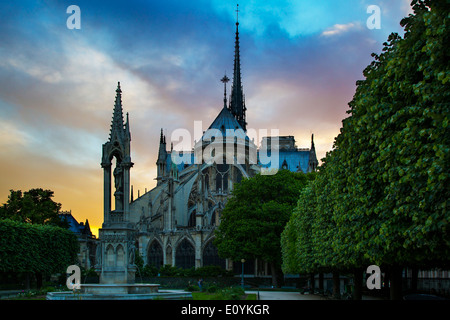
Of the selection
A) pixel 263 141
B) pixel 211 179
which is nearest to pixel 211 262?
pixel 211 179

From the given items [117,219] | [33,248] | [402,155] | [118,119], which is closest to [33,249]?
[33,248]

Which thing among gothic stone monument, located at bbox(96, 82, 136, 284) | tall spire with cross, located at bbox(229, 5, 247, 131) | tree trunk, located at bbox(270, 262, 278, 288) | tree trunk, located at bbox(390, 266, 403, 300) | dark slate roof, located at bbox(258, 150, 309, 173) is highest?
tall spire with cross, located at bbox(229, 5, 247, 131)

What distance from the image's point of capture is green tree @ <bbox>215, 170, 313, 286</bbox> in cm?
6259

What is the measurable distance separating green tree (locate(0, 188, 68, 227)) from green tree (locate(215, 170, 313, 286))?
67.4ft

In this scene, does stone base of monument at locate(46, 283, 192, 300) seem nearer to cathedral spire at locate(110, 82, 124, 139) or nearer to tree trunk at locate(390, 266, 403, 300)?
cathedral spire at locate(110, 82, 124, 139)

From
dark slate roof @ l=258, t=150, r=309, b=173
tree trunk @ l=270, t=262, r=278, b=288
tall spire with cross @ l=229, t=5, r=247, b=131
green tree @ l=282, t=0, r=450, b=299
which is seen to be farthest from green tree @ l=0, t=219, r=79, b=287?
tall spire with cross @ l=229, t=5, r=247, b=131

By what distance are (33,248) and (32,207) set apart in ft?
41.3

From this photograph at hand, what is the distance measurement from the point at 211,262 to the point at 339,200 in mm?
63283

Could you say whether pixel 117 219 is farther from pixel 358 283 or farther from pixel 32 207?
pixel 32 207

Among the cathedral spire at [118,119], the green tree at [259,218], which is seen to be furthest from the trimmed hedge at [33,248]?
the cathedral spire at [118,119]

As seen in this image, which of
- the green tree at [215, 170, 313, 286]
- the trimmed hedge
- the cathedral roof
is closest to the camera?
the trimmed hedge

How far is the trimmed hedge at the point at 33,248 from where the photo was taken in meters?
53.8

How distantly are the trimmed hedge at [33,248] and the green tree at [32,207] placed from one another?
6.93 m
